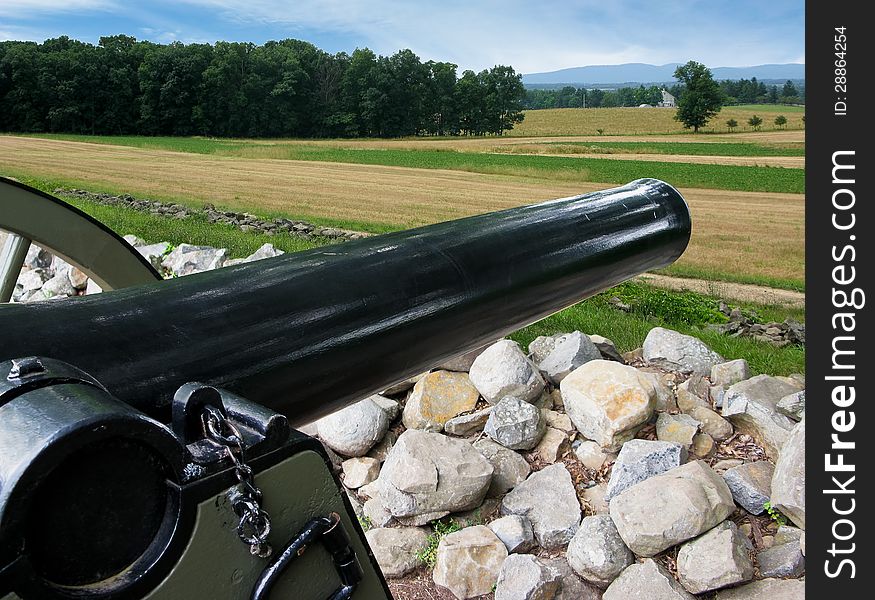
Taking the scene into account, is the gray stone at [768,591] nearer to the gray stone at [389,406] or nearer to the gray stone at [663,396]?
the gray stone at [663,396]

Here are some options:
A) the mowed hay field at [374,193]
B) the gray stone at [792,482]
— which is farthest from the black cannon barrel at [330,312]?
the mowed hay field at [374,193]

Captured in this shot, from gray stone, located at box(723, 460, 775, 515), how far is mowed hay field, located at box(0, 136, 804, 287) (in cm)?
397

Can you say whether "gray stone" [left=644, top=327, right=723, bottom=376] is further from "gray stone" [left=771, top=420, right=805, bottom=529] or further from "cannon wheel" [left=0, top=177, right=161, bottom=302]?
"cannon wheel" [left=0, top=177, right=161, bottom=302]

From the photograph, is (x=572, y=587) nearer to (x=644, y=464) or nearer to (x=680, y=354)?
(x=644, y=464)

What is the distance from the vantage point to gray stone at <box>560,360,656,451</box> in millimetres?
3541

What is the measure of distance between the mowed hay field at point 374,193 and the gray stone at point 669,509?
165 inches

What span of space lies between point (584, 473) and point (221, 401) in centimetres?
285

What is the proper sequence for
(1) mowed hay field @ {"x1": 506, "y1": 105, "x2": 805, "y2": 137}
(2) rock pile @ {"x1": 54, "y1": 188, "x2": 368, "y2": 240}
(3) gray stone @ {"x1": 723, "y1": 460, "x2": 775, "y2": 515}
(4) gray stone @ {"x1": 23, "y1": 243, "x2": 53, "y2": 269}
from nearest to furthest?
(3) gray stone @ {"x1": 723, "y1": 460, "x2": 775, "y2": 515}, (4) gray stone @ {"x1": 23, "y1": 243, "x2": 53, "y2": 269}, (2) rock pile @ {"x1": 54, "y1": 188, "x2": 368, "y2": 240}, (1) mowed hay field @ {"x1": 506, "y1": 105, "x2": 805, "y2": 137}

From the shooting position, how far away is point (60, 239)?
2539 mm

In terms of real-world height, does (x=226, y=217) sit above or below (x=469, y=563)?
above

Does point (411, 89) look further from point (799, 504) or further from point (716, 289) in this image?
point (799, 504)

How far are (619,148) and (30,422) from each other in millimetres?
14682

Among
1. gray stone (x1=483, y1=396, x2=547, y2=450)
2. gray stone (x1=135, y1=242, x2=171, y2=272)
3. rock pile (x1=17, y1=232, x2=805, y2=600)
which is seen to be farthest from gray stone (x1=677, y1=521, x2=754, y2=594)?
gray stone (x1=135, y1=242, x2=171, y2=272)

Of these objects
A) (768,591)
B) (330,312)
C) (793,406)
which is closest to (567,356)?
(793,406)
